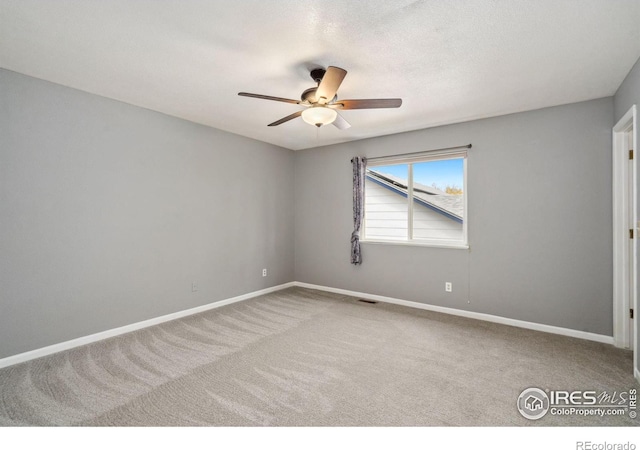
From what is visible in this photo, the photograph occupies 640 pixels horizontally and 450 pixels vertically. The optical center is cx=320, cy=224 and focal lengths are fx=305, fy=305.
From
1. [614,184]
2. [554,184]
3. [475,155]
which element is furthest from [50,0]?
[614,184]

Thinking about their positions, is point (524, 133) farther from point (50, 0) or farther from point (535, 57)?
point (50, 0)

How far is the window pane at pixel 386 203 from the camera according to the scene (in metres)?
4.77

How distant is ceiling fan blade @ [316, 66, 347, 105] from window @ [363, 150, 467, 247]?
241 cm

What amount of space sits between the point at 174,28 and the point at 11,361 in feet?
10.3

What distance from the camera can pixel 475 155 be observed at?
13.2ft

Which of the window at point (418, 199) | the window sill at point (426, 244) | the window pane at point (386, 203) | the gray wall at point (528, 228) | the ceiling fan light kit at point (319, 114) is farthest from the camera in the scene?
the window pane at point (386, 203)

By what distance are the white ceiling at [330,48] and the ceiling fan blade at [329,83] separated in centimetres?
26

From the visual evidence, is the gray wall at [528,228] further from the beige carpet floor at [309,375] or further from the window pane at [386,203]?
the beige carpet floor at [309,375]

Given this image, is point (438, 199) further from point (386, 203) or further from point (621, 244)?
point (621, 244)

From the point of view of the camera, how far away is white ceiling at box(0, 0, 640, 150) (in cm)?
192

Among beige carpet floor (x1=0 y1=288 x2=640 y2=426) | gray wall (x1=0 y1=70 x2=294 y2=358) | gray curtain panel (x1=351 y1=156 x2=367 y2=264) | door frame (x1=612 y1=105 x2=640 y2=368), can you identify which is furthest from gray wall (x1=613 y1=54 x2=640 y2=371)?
gray wall (x1=0 y1=70 x2=294 y2=358)

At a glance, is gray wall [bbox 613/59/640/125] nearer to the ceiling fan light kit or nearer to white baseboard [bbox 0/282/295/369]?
the ceiling fan light kit

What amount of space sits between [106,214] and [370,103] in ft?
9.83

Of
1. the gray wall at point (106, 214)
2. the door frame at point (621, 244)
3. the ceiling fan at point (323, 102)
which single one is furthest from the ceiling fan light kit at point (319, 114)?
the door frame at point (621, 244)
